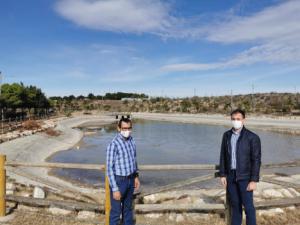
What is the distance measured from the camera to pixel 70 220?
7805 millimetres

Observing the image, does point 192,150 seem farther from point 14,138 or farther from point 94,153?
point 14,138

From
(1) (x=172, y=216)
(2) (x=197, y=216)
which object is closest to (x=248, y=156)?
(2) (x=197, y=216)

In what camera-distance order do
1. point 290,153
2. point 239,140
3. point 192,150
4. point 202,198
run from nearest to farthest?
Result: point 239,140
point 202,198
point 290,153
point 192,150

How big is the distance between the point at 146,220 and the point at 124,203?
6.18ft

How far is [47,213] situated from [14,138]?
26.5 m

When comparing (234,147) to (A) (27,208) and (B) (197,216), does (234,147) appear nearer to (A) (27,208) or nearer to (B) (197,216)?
(B) (197,216)

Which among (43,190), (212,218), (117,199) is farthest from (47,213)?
(212,218)

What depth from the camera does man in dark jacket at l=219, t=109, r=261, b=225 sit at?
574cm

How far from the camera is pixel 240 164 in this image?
578 centimetres

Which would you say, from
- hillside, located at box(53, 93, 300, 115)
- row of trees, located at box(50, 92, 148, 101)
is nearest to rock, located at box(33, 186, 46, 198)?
hillside, located at box(53, 93, 300, 115)

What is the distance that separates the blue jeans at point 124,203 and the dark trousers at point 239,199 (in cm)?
168

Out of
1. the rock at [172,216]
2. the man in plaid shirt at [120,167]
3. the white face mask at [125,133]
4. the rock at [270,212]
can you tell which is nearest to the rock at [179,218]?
the rock at [172,216]

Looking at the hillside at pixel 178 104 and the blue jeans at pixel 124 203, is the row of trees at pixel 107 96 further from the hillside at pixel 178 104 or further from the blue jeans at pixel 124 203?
the blue jeans at pixel 124 203

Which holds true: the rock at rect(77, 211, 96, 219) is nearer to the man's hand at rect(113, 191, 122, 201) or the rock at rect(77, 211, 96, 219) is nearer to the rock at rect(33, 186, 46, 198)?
the rock at rect(33, 186, 46, 198)
